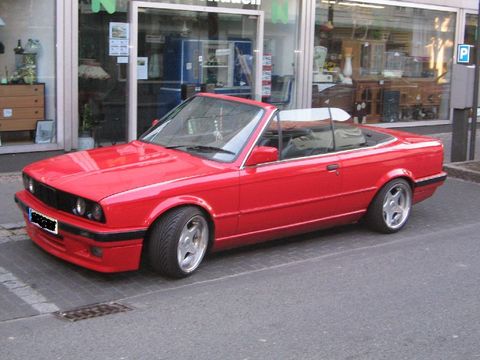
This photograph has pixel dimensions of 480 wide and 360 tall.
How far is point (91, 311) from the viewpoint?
517 cm

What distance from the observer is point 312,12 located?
13250 millimetres

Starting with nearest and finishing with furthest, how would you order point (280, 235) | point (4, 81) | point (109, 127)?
1. point (280, 235)
2. point (4, 81)
3. point (109, 127)

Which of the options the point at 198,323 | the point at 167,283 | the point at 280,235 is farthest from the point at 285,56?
the point at 198,323

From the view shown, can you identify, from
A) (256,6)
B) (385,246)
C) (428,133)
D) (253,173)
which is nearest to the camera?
(253,173)

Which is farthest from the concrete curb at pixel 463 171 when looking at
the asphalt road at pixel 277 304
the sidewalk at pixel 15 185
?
the asphalt road at pixel 277 304

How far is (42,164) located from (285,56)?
306 inches

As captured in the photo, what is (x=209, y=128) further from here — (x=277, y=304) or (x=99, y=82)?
(x=99, y=82)

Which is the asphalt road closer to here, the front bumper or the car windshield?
the front bumper

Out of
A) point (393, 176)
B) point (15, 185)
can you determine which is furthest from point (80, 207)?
point (15, 185)

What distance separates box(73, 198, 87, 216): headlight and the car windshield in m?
1.31

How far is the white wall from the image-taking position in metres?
10.1

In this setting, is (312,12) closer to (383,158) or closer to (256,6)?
(256,6)

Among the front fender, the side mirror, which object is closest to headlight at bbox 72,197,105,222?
the front fender

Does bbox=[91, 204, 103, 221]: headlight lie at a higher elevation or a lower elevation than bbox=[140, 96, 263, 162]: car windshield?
lower
